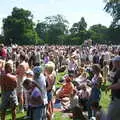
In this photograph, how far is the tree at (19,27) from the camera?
119 metres

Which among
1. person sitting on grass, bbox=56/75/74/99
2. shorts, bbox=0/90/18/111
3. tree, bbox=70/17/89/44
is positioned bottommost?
person sitting on grass, bbox=56/75/74/99

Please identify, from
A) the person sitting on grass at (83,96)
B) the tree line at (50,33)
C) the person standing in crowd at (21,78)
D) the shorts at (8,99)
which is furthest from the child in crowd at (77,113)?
the tree line at (50,33)

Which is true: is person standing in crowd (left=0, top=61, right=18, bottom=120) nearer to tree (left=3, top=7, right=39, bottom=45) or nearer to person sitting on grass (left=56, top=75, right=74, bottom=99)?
person sitting on grass (left=56, top=75, right=74, bottom=99)

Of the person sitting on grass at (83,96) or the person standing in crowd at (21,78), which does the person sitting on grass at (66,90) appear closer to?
the person sitting on grass at (83,96)

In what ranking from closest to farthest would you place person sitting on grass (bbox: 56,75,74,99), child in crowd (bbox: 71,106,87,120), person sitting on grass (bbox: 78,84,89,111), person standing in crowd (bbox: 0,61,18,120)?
1. child in crowd (bbox: 71,106,87,120)
2. person standing in crowd (bbox: 0,61,18,120)
3. person sitting on grass (bbox: 78,84,89,111)
4. person sitting on grass (bbox: 56,75,74,99)

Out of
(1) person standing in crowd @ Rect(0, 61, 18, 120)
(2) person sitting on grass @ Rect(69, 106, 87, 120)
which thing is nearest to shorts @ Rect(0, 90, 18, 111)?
(1) person standing in crowd @ Rect(0, 61, 18, 120)

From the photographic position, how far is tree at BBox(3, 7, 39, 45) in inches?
4673

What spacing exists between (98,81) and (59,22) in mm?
137022

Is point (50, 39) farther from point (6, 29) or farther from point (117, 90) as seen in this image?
Result: point (117, 90)

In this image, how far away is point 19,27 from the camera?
12281 centimetres

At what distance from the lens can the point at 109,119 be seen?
4.05 meters

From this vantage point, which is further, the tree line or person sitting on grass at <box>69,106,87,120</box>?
the tree line

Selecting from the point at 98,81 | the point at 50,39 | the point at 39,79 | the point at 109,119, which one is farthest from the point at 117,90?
the point at 50,39

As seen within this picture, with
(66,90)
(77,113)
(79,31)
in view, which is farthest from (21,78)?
(79,31)
